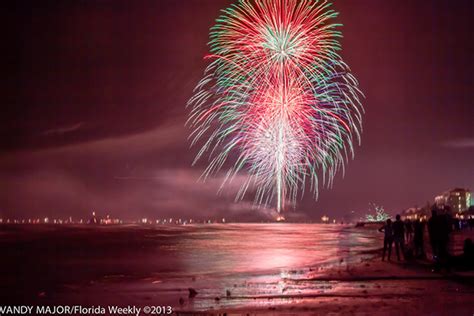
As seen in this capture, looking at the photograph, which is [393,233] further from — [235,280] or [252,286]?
[252,286]

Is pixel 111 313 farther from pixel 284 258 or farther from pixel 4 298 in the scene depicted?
pixel 284 258

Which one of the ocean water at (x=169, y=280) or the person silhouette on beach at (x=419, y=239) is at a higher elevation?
the person silhouette on beach at (x=419, y=239)

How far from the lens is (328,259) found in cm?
2300

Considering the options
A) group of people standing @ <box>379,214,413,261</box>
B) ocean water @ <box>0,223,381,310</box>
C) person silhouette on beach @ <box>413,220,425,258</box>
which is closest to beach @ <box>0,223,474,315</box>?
ocean water @ <box>0,223,381,310</box>

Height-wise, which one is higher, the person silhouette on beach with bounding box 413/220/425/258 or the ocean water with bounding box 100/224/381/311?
the person silhouette on beach with bounding box 413/220/425/258

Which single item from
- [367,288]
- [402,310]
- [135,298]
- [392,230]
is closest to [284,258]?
[392,230]

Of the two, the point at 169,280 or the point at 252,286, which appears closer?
the point at 252,286

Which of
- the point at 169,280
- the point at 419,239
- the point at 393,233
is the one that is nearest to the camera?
the point at 169,280

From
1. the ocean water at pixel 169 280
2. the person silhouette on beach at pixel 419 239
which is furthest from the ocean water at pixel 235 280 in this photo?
the person silhouette on beach at pixel 419 239

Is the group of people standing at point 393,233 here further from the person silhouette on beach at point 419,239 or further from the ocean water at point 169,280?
the ocean water at point 169,280

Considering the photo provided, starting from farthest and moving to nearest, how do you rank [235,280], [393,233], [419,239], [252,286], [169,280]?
[393,233]
[419,239]
[169,280]
[235,280]
[252,286]

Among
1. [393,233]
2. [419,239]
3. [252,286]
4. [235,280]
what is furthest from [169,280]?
[419,239]

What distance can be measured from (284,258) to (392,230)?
4.74 m

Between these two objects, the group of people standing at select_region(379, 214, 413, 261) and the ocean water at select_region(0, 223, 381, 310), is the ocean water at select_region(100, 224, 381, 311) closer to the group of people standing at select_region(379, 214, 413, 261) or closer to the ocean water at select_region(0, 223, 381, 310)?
the ocean water at select_region(0, 223, 381, 310)
